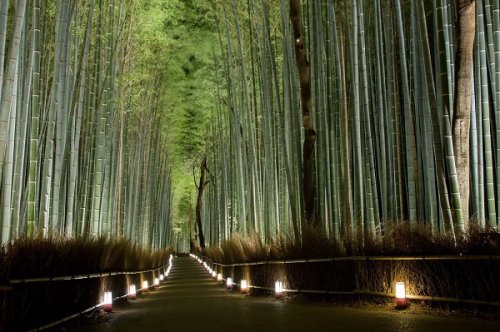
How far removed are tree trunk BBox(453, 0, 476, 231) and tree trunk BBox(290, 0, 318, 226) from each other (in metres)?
2.33

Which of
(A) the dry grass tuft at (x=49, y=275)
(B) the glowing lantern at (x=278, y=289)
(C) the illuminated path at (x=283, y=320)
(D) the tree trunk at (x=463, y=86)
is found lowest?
(C) the illuminated path at (x=283, y=320)

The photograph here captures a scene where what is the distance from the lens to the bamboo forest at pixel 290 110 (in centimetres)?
499

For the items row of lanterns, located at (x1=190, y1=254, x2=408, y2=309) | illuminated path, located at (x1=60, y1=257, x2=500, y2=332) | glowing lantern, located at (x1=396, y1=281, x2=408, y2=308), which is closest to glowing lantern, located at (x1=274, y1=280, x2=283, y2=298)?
row of lanterns, located at (x1=190, y1=254, x2=408, y2=309)

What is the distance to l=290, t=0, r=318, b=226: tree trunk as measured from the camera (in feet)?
23.5

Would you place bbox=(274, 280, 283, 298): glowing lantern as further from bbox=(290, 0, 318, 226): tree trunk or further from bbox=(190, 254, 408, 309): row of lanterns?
bbox=(290, 0, 318, 226): tree trunk

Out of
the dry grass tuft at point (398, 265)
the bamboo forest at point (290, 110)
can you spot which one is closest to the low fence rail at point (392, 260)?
the dry grass tuft at point (398, 265)

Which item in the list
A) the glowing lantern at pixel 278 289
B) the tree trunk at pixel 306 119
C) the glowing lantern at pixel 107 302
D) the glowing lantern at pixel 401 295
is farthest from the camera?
the tree trunk at pixel 306 119

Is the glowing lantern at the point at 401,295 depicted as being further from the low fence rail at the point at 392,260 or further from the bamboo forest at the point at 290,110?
the bamboo forest at the point at 290,110

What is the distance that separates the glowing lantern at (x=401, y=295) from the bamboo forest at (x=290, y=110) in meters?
0.63

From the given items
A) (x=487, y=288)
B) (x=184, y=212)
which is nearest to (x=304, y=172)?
(x=487, y=288)

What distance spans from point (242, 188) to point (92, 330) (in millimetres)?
7710

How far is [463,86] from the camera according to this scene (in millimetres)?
4930

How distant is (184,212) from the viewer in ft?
128

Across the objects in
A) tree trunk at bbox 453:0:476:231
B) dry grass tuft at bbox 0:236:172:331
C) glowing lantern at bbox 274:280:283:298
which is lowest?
glowing lantern at bbox 274:280:283:298
